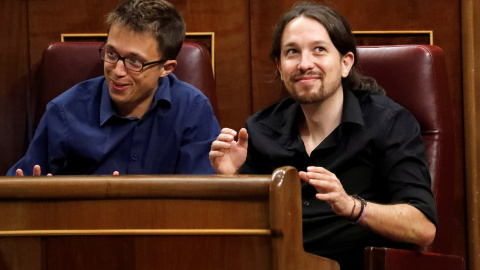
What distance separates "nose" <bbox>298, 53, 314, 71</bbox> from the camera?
1494 millimetres

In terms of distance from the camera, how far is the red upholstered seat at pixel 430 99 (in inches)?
63.5

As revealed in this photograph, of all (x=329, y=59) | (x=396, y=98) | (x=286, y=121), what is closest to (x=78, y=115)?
(x=286, y=121)

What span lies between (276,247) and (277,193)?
69mm

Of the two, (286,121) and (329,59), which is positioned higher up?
(329,59)

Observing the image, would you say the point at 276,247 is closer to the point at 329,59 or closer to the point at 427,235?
the point at 427,235

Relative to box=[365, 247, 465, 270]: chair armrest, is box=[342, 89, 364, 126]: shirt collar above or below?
above

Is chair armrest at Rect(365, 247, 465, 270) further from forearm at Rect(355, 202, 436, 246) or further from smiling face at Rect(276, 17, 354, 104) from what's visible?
smiling face at Rect(276, 17, 354, 104)

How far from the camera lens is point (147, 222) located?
3.17 ft

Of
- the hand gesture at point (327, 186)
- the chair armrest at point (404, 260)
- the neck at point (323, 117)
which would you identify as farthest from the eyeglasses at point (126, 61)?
the chair armrest at point (404, 260)

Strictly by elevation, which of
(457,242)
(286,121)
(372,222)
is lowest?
(457,242)

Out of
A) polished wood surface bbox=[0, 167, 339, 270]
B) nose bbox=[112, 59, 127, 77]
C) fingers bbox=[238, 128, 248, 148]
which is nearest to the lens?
polished wood surface bbox=[0, 167, 339, 270]

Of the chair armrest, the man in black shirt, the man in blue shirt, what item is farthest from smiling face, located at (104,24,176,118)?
the chair armrest

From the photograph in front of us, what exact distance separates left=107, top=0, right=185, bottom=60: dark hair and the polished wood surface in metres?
0.78

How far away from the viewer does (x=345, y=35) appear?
5.14 ft
